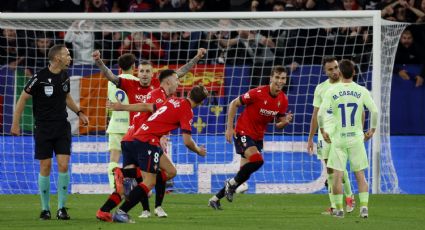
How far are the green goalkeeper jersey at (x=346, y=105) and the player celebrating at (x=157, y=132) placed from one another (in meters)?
1.56

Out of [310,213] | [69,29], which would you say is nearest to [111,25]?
[69,29]

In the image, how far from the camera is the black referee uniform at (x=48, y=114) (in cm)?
1221

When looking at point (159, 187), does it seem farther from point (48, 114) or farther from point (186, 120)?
point (48, 114)

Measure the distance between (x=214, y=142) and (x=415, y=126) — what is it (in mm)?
3338

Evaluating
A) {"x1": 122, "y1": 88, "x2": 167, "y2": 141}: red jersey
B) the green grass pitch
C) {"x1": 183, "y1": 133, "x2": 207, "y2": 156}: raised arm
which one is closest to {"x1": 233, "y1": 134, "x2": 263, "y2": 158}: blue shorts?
the green grass pitch

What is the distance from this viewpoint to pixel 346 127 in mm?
12320

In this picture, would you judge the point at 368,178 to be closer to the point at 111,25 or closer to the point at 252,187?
the point at 252,187

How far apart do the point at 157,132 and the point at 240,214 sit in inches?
80.6

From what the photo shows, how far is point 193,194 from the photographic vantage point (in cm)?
1700

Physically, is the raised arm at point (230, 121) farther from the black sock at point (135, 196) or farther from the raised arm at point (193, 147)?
the black sock at point (135, 196)

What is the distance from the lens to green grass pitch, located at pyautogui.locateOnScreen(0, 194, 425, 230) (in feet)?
36.8

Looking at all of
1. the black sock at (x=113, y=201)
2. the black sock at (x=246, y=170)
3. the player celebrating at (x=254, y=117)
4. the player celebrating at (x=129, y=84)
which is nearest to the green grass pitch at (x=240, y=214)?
the black sock at (x=113, y=201)

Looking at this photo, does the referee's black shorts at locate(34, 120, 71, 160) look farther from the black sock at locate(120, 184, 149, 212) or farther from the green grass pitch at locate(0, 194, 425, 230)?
the black sock at locate(120, 184, 149, 212)

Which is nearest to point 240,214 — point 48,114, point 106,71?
point 106,71
